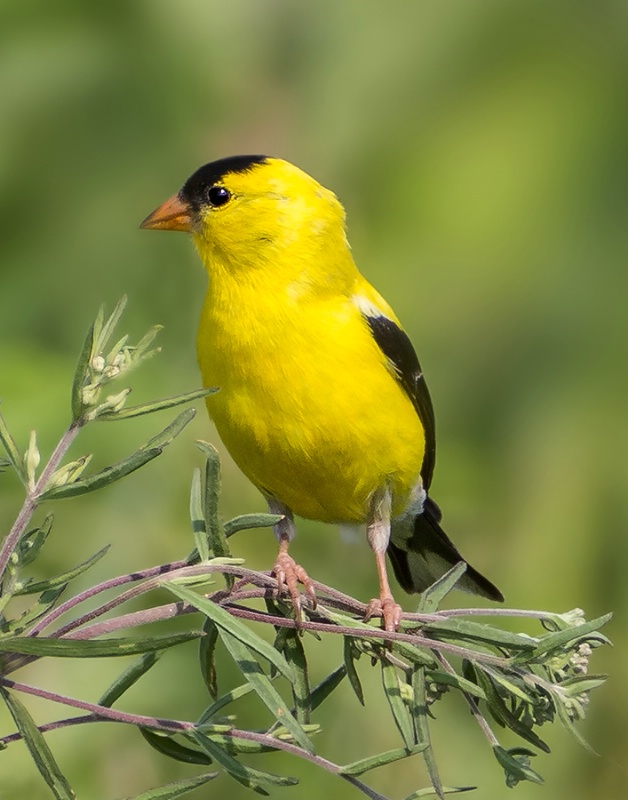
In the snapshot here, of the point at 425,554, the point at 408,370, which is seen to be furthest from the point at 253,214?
the point at 425,554

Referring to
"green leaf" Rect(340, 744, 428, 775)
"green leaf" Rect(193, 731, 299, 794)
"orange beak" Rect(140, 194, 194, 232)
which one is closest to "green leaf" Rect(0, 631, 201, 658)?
"green leaf" Rect(193, 731, 299, 794)

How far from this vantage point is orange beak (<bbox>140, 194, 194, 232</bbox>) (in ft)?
9.74

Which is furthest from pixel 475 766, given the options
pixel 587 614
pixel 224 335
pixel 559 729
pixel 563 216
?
pixel 563 216

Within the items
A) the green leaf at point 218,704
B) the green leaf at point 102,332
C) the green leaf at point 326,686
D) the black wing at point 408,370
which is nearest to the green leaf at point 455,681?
the green leaf at point 326,686

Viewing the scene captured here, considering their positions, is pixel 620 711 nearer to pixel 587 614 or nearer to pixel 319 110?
pixel 587 614

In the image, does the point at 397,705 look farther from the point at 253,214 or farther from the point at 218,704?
the point at 253,214

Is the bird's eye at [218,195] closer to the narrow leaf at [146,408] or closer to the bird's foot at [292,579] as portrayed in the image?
the bird's foot at [292,579]

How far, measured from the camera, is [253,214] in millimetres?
2906

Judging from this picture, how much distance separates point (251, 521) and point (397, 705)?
0.29 metres

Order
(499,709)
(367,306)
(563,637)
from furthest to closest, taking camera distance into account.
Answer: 1. (367,306)
2. (499,709)
3. (563,637)

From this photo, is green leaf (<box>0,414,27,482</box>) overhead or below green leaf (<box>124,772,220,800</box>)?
overhead

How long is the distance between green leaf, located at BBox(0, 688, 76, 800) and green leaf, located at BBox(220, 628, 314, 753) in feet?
0.73

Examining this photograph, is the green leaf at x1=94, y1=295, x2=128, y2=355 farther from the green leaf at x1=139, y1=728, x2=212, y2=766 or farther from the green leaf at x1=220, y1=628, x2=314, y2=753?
the green leaf at x1=139, y1=728, x2=212, y2=766

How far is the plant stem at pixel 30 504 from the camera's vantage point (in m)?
1.20
